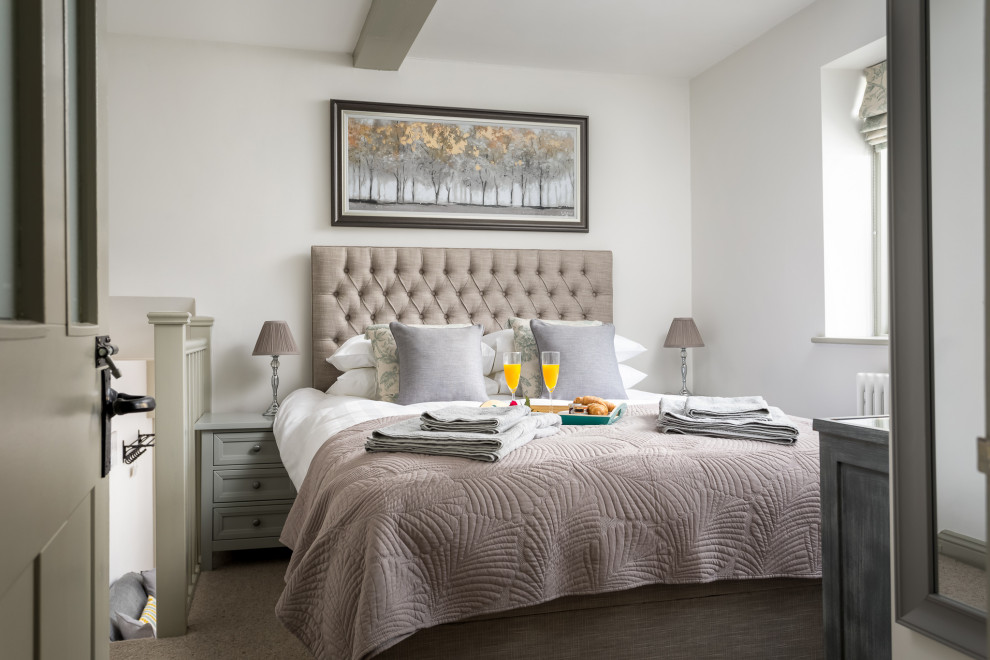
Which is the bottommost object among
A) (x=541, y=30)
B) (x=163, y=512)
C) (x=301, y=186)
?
(x=163, y=512)

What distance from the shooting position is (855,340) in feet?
10.2

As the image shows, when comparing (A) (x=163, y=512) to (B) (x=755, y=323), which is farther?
(B) (x=755, y=323)

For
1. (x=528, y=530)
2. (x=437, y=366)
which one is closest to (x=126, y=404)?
(x=528, y=530)

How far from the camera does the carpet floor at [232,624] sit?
7.50ft

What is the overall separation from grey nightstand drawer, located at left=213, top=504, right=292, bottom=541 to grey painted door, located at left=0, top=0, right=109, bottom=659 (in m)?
2.43

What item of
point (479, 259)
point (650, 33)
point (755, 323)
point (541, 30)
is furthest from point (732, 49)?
point (479, 259)

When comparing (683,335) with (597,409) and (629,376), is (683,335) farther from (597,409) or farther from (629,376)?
(597,409)

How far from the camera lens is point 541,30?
368 centimetres

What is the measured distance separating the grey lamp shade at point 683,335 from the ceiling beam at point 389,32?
204cm

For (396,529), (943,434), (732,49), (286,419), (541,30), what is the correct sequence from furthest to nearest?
(732,49)
(541,30)
(286,419)
(396,529)
(943,434)

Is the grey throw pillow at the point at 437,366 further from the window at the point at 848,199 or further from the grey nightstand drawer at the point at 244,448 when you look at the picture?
the window at the point at 848,199

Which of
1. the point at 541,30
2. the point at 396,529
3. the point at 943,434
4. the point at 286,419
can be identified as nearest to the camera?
the point at 943,434

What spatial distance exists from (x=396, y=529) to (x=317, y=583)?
246 millimetres

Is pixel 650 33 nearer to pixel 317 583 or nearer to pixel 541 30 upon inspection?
pixel 541 30
